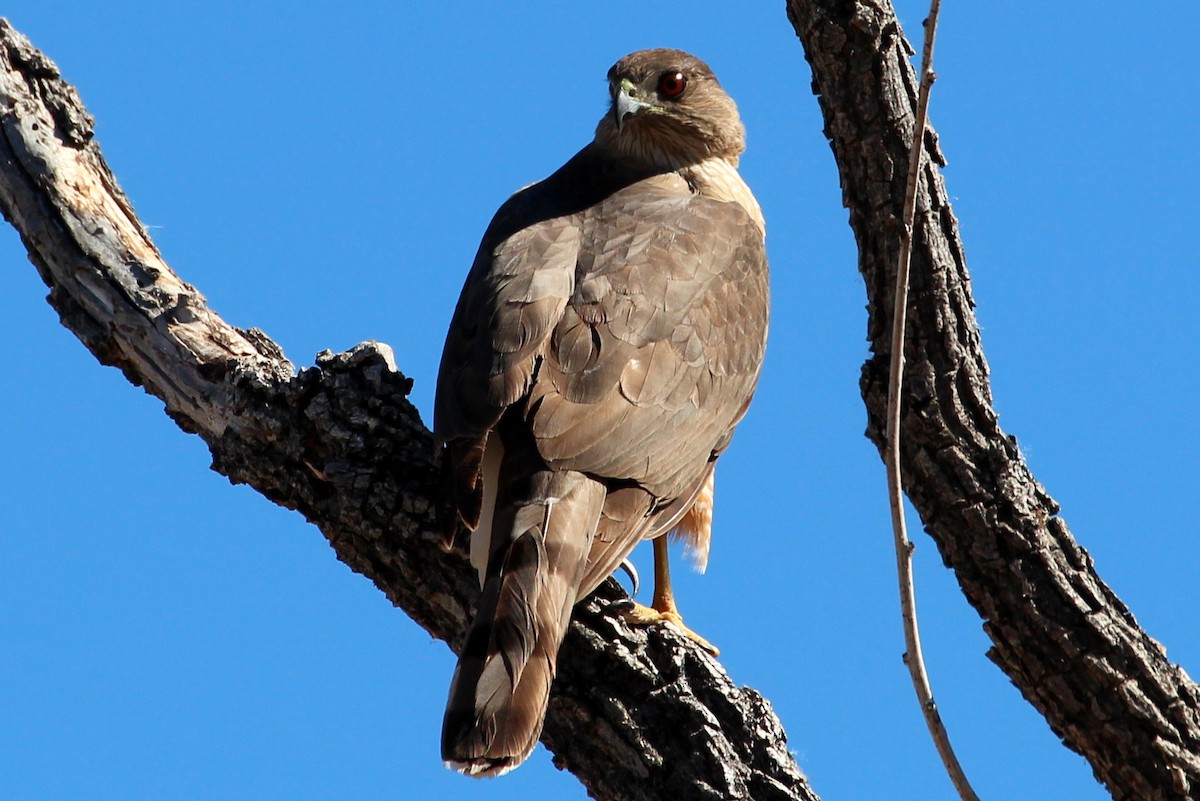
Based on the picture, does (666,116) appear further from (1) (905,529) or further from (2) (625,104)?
(1) (905,529)

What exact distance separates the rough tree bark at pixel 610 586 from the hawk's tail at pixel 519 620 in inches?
9.6

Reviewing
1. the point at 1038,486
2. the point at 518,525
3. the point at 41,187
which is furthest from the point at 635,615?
the point at 41,187

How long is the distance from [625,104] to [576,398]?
1956 mm

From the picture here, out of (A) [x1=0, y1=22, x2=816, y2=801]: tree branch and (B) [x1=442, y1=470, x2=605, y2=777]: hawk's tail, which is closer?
(B) [x1=442, y1=470, x2=605, y2=777]: hawk's tail

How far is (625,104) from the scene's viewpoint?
589 cm

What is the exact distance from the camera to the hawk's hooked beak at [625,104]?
19.2ft

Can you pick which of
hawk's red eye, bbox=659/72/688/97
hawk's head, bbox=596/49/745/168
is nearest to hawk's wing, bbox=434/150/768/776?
hawk's head, bbox=596/49/745/168

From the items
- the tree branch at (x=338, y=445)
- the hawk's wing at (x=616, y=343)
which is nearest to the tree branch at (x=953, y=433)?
the hawk's wing at (x=616, y=343)

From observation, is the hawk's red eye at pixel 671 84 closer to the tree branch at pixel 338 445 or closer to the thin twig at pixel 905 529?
the tree branch at pixel 338 445

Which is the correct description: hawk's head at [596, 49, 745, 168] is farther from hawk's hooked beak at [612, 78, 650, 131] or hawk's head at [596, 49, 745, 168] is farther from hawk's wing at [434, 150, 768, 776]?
hawk's wing at [434, 150, 768, 776]

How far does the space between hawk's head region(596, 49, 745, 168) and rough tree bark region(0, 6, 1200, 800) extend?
1.84 metres

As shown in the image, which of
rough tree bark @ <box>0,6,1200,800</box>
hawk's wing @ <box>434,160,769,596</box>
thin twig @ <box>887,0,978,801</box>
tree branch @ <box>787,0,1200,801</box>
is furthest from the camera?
hawk's wing @ <box>434,160,769,596</box>

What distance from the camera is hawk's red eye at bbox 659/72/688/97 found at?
20.2 feet

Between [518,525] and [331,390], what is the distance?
0.87 m
